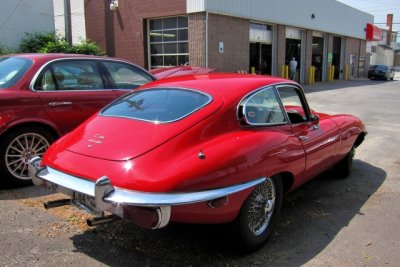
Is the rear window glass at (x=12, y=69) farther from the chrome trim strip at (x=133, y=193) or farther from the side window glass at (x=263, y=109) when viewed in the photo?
the side window glass at (x=263, y=109)

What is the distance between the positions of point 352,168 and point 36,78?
4.71 metres

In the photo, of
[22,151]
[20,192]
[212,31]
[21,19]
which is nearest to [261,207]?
[20,192]

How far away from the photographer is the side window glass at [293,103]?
463 centimetres

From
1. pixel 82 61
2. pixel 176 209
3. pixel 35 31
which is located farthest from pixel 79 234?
pixel 35 31

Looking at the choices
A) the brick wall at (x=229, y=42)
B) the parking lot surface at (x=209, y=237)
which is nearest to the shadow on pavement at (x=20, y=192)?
the parking lot surface at (x=209, y=237)

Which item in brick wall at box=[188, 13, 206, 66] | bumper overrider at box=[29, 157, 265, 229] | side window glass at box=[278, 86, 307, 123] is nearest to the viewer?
bumper overrider at box=[29, 157, 265, 229]

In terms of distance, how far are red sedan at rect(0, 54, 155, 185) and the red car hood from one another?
1450 mm

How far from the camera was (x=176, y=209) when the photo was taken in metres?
3.00

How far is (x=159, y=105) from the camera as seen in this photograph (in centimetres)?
397

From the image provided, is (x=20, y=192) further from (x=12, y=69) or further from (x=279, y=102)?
(x=279, y=102)

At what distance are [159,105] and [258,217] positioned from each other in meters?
1.36

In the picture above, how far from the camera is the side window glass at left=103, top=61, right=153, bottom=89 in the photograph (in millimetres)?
6258

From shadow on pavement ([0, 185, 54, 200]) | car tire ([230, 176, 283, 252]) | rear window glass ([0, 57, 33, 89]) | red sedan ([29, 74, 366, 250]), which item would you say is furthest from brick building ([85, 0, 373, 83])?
car tire ([230, 176, 283, 252])

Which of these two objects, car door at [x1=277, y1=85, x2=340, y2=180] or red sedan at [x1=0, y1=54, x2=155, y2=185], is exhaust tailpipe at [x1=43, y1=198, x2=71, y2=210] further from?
car door at [x1=277, y1=85, x2=340, y2=180]
